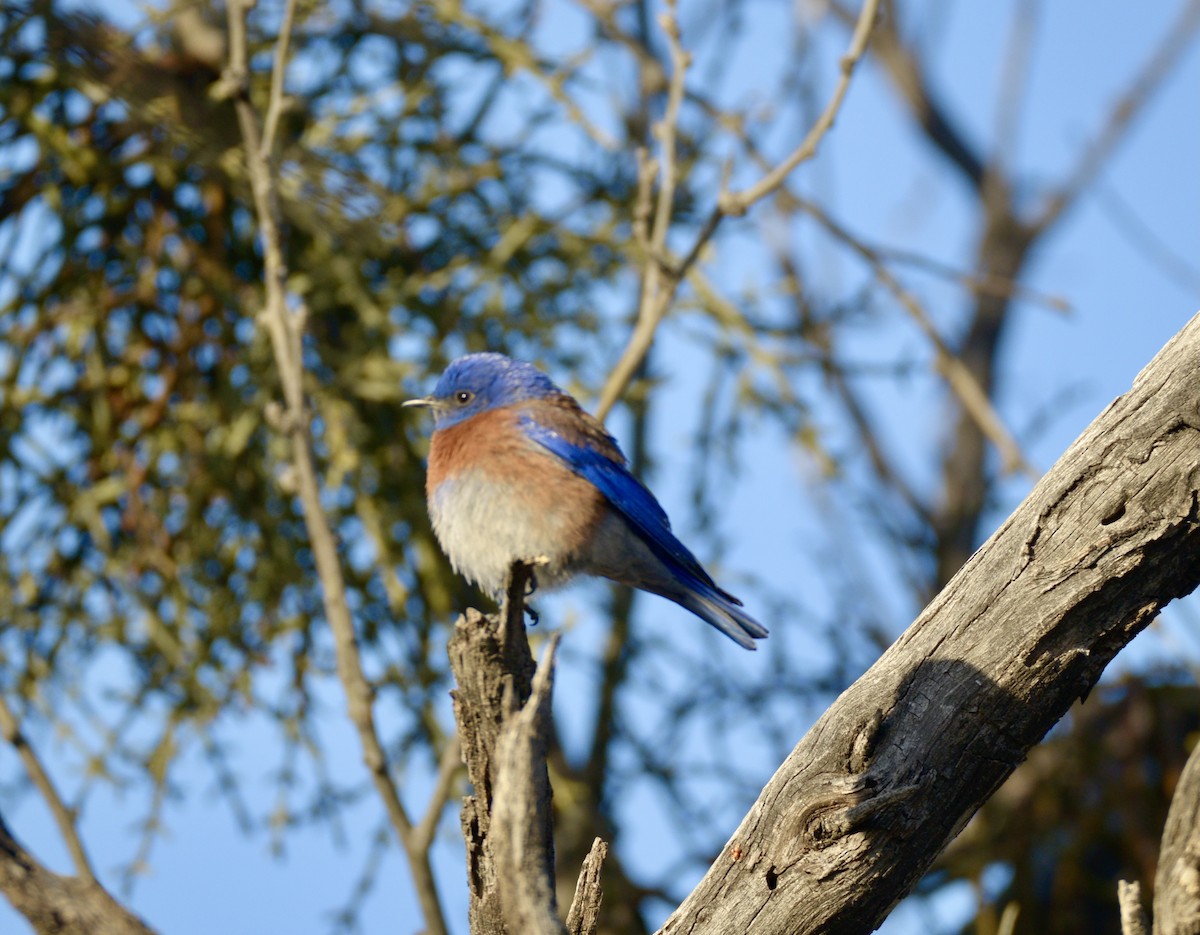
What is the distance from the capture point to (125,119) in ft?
9.08

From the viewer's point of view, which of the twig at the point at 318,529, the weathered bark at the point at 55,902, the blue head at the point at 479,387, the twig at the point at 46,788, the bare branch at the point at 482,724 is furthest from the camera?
the blue head at the point at 479,387

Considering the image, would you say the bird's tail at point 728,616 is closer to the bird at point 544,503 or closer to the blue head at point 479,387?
the bird at point 544,503

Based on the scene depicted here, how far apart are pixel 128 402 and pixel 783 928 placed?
1.93 m

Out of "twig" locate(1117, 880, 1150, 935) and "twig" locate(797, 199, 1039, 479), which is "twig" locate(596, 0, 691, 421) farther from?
"twig" locate(1117, 880, 1150, 935)

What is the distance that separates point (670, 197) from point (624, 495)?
546 mm

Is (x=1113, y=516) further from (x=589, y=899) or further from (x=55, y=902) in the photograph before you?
(x=55, y=902)

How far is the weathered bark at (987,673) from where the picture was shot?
135 cm

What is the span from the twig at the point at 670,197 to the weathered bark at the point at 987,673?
1035mm

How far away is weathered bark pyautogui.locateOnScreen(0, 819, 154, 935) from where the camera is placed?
1678 mm

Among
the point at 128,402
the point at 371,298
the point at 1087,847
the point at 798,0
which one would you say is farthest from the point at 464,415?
the point at 798,0

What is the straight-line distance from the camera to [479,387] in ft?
8.50

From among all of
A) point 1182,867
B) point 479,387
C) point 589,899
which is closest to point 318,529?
point 479,387

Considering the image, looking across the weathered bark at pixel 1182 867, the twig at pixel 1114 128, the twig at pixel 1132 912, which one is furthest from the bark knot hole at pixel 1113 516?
the twig at pixel 1114 128

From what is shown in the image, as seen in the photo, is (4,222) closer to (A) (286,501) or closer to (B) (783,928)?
(A) (286,501)
